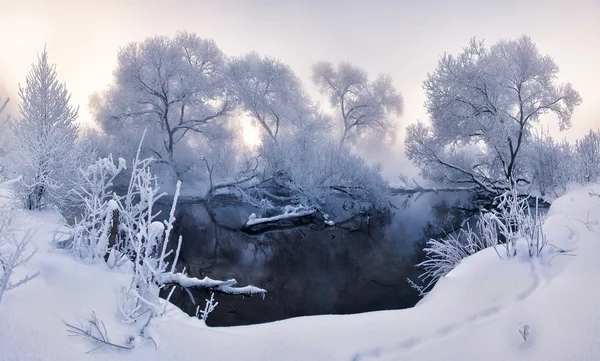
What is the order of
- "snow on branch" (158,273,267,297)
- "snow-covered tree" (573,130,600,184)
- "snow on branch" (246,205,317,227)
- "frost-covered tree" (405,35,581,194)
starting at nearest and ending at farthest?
"snow on branch" (158,273,267,297) → "snow-covered tree" (573,130,600,184) → "snow on branch" (246,205,317,227) → "frost-covered tree" (405,35,581,194)

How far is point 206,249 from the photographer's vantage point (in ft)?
32.2

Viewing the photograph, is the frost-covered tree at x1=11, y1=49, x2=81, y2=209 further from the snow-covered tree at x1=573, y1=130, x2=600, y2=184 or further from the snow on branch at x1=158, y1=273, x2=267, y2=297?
the snow-covered tree at x1=573, y1=130, x2=600, y2=184

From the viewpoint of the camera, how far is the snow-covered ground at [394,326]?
7.66ft

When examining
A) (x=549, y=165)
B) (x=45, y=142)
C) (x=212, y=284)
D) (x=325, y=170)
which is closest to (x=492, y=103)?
(x=549, y=165)

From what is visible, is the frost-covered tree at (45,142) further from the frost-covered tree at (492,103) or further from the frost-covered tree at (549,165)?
the frost-covered tree at (549,165)

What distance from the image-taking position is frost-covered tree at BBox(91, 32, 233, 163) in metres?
20.6

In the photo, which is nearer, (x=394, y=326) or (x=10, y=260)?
(x=10, y=260)

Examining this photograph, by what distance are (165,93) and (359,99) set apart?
18164mm

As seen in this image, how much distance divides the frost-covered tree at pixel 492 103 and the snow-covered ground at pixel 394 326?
42.4 feet

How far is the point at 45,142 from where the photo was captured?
8984 mm

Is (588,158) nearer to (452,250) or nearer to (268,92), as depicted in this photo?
(452,250)

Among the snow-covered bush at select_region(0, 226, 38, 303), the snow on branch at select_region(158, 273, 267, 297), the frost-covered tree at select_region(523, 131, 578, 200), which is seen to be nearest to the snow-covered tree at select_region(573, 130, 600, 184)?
the frost-covered tree at select_region(523, 131, 578, 200)

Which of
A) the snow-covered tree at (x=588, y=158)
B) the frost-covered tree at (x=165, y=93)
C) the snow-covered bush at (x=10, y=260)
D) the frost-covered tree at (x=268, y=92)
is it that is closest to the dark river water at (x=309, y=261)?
the snow-covered bush at (x=10, y=260)

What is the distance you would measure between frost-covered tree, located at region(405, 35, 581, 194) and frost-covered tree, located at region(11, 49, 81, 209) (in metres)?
13.9
